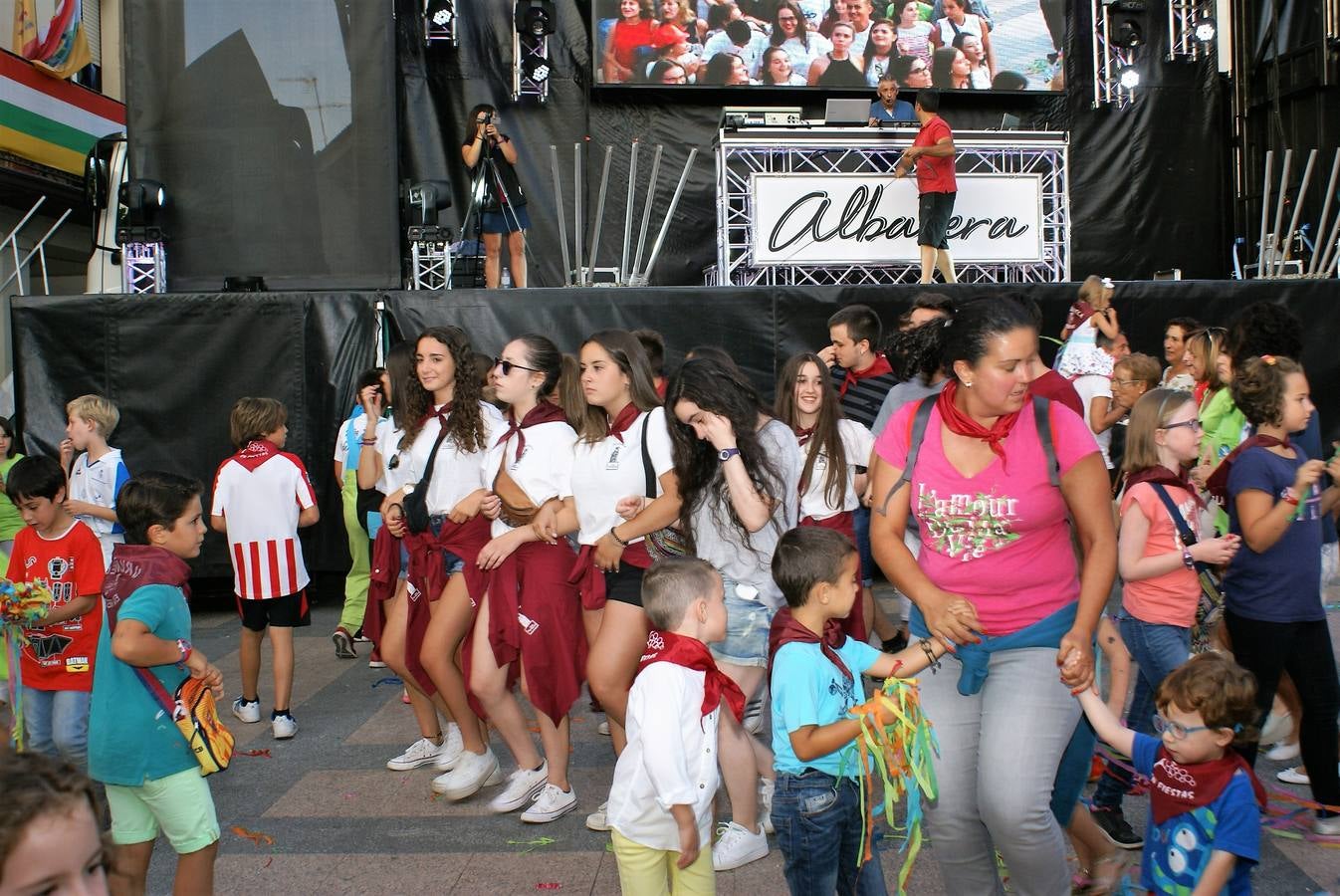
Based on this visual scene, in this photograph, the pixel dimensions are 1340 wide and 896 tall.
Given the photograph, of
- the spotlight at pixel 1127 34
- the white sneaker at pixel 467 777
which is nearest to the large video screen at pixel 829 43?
the spotlight at pixel 1127 34

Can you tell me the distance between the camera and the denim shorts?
4.29 meters

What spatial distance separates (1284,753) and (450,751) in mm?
3630

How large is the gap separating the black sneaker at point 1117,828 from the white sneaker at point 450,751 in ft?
8.70

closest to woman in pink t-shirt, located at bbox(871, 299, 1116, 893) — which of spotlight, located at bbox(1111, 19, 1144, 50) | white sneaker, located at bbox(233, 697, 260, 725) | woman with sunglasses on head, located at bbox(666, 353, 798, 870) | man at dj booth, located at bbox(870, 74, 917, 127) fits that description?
woman with sunglasses on head, located at bbox(666, 353, 798, 870)

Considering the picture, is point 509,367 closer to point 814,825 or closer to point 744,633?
point 744,633

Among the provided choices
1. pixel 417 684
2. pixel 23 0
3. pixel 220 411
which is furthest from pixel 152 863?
pixel 23 0

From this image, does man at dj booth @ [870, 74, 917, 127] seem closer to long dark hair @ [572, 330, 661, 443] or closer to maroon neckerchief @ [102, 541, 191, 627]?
long dark hair @ [572, 330, 661, 443]

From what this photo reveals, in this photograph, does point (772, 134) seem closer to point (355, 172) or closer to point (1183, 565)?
point (355, 172)

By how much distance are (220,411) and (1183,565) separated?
23.2ft

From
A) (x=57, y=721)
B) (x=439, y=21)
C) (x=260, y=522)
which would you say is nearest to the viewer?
(x=57, y=721)

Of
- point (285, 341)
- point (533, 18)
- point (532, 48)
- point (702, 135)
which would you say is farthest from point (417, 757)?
point (702, 135)

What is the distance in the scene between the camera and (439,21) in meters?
12.5

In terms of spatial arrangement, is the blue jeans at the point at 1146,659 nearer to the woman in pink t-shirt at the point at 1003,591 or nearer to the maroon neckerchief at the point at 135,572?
the woman in pink t-shirt at the point at 1003,591

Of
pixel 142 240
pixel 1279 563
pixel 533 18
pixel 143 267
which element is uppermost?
pixel 533 18
